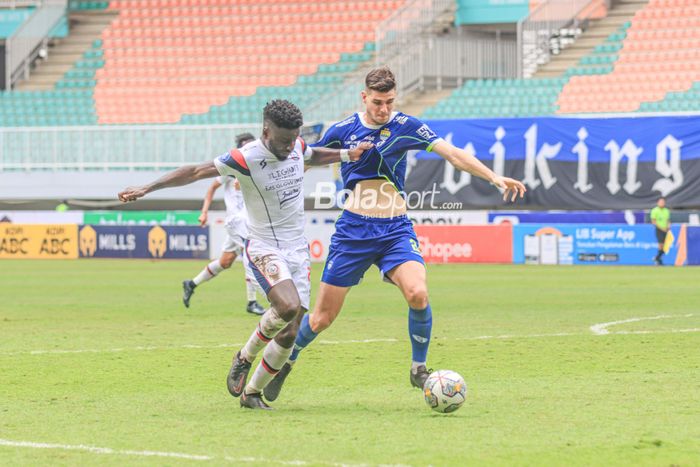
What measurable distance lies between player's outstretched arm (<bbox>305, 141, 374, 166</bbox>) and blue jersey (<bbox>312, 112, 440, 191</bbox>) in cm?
23

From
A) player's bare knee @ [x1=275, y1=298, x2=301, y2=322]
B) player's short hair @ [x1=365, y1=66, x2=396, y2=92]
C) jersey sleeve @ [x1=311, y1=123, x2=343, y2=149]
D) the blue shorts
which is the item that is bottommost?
player's bare knee @ [x1=275, y1=298, x2=301, y2=322]

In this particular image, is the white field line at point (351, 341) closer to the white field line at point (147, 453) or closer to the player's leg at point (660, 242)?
the white field line at point (147, 453)

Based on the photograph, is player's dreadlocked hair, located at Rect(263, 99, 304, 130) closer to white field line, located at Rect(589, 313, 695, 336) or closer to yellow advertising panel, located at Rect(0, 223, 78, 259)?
white field line, located at Rect(589, 313, 695, 336)

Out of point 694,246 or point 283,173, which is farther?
point 694,246

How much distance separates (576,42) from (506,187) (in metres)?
31.9

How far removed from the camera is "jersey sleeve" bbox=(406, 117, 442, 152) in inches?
341

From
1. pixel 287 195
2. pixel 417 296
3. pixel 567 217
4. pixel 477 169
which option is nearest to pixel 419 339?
pixel 417 296

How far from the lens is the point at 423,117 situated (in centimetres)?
3566

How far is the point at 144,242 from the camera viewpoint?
33.7 meters

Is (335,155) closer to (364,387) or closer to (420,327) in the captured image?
(420,327)

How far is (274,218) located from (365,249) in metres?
0.73

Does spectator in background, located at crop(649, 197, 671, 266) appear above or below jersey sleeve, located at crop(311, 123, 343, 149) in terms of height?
below

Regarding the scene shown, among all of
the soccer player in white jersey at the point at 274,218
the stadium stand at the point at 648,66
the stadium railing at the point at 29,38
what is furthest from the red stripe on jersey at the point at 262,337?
the stadium railing at the point at 29,38

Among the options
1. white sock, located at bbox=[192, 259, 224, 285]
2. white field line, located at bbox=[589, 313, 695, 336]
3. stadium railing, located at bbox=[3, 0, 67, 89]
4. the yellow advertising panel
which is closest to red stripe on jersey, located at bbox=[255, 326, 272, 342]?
white field line, located at bbox=[589, 313, 695, 336]
